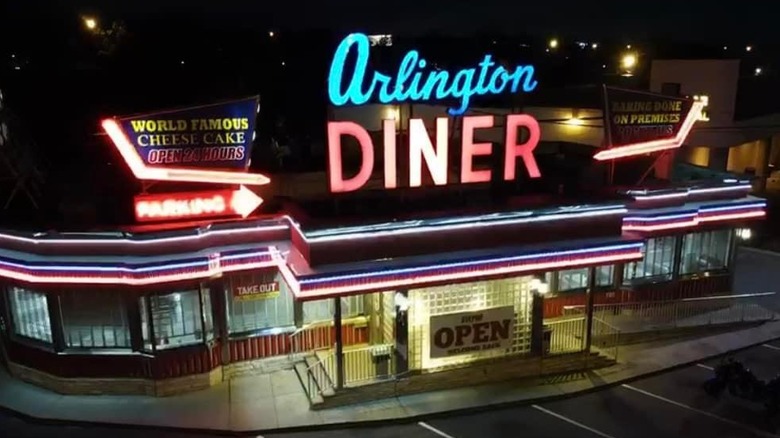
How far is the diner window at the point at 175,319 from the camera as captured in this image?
16875 mm

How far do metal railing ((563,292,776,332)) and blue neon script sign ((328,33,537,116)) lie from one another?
715cm

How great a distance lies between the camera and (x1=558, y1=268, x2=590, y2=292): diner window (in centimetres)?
2077

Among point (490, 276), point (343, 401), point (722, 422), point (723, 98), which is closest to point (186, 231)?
point (343, 401)

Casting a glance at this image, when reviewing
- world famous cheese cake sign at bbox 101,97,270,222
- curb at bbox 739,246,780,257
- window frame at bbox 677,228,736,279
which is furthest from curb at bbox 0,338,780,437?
curb at bbox 739,246,780,257

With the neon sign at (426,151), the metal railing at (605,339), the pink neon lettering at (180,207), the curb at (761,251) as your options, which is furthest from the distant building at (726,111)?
the pink neon lettering at (180,207)

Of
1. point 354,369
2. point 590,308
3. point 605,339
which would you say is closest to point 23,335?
point 354,369

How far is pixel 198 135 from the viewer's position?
17.2 metres

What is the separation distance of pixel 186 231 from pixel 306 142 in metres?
14.3

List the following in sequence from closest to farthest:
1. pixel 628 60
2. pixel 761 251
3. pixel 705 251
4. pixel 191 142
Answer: pixel 191 142 < pixel 705 251 < pixel 761 251 < pixel 628 60

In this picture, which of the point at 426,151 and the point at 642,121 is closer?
the point at 426,151

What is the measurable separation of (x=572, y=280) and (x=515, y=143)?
15.8 feet

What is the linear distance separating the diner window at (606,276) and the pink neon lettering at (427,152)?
6.32m

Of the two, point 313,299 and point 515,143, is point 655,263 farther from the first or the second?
point 313,299

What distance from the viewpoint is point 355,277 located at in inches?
625
